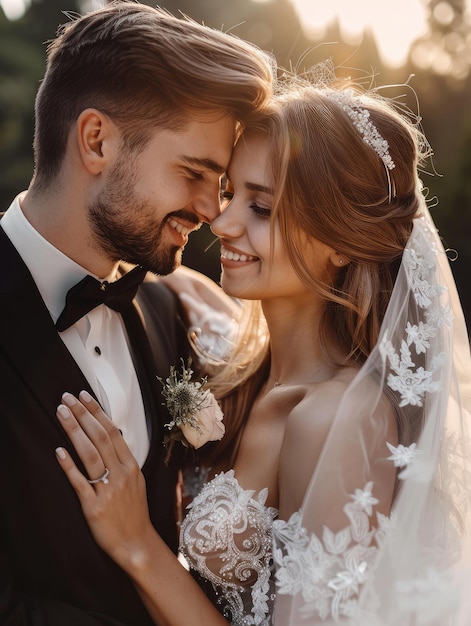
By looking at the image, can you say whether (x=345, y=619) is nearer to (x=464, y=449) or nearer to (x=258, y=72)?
(x=464, y=449)

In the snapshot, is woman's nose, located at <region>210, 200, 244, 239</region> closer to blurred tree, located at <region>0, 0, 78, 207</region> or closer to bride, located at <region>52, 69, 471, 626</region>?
bride, located at <region>52, 69, 471, 626</region>

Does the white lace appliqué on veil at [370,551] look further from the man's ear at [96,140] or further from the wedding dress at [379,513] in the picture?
the man's ear at [96,140]

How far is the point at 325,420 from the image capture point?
2.72 metres

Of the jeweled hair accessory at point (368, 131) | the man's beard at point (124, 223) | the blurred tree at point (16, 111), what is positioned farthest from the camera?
the blurred tree at point (16, 111)

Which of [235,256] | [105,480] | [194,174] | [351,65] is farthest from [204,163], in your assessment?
[351,65]

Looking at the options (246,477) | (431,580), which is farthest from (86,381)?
(431,580)

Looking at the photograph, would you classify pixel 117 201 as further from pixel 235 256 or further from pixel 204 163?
pixel 235 256

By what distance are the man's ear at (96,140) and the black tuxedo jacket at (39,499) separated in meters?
0.54

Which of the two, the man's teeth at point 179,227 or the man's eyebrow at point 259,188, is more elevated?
the man's eyebrow at point 259,188

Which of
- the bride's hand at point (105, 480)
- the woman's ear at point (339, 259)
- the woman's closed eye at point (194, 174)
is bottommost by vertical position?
the bride's hand at point (105, 480)

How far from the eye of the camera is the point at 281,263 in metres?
3.09

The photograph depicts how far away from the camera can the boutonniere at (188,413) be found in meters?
3.09

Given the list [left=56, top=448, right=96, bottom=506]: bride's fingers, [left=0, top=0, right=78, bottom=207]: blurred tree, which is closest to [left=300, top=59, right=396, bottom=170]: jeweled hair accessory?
[left=56, top=448, right=96, bottom=506]: bride's fingers

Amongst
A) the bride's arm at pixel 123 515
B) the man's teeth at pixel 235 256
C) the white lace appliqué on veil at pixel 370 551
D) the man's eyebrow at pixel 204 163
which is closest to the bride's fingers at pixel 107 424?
the bride's arm at pixel 123 515
